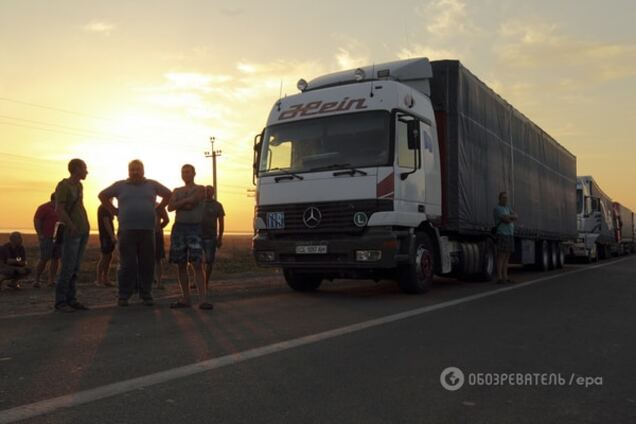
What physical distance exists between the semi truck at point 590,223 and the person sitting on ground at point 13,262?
20.5 m

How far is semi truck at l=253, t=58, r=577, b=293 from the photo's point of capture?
335 inches

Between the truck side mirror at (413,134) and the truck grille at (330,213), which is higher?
the truck side mirror at (413,134)

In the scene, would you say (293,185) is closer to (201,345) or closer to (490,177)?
(201,345)

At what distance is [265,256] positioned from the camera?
30.3 feet

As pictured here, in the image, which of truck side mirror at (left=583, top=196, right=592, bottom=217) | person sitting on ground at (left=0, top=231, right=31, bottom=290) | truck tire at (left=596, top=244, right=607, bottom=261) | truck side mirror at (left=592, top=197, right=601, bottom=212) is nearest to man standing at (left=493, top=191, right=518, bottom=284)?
person sitting on ground at (left=0, top=231, right=31, bottom=290)

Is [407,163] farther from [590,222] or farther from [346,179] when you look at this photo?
[590,222]

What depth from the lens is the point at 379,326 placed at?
20.2ft

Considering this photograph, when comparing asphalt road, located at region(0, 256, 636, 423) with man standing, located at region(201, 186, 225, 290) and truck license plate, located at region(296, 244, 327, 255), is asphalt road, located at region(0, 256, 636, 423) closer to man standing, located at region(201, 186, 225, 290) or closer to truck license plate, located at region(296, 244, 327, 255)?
truck license plate, located at region(296, 244, 327, 255)

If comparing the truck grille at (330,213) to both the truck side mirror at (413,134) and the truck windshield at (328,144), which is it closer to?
the truck windshield at (328,144)

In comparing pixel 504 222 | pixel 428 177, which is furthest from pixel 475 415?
pixel 504 222

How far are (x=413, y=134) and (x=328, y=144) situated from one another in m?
1.29

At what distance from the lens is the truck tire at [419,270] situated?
363 inches

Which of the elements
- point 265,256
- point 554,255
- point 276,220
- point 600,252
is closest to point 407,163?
point 276,220

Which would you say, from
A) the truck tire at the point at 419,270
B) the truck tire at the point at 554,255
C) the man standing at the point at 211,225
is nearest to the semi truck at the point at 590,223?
the truck tire at the point at 554,255
